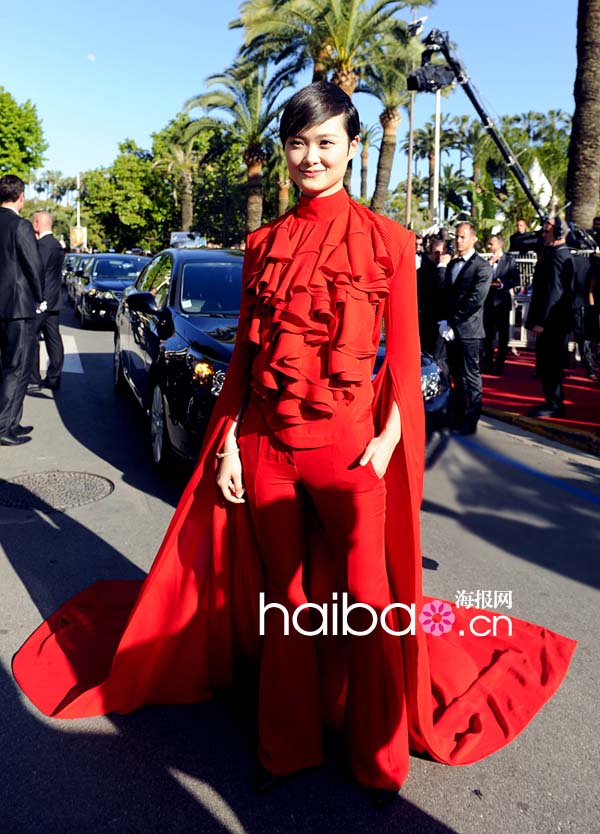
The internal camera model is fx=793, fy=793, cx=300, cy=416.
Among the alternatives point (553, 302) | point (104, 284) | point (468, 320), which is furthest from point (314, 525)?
point (104, 284)

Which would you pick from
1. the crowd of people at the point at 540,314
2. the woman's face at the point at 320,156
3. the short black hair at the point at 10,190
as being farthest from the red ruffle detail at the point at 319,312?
the crowd of people at the point at 540,314

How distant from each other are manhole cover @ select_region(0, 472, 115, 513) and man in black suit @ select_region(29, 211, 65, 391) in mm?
2572

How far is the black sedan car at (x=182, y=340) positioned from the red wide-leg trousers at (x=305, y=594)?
2.69m

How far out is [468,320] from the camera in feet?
26.6

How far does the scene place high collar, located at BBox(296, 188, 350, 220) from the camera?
2289mm

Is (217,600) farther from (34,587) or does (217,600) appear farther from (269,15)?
→ (269,15)

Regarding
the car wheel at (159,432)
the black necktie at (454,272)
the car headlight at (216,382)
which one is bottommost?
the car wheel at (159,432)

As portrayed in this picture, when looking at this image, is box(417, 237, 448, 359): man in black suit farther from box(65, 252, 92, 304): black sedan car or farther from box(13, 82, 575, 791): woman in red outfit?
box(65, 252, 92, 304): black sedan car

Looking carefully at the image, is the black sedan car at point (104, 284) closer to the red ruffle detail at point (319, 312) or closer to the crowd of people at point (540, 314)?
the crowd of people at point (540, 314)

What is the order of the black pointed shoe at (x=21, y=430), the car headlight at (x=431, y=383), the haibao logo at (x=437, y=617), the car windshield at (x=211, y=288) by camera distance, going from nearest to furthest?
the haibao logo at (x=437, y=617) → the car headlight at (x=431, y=383) → the car windshield at (x=211, y=288) → the black pointed shoe at (x=21, y=430)

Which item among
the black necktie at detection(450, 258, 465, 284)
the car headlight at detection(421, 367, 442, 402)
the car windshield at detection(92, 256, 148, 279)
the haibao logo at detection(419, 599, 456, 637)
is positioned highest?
the car windshield at detection(92, 256, 148, 279)

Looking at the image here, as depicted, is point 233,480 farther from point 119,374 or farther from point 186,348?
point 119,374

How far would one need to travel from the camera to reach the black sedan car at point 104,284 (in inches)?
651

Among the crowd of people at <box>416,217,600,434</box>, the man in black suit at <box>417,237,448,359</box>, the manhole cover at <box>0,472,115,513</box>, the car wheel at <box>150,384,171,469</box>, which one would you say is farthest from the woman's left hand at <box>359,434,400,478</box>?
the man in black suit at <box>417,237,448,359</box>
